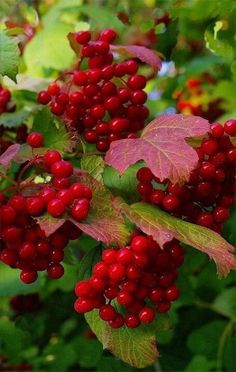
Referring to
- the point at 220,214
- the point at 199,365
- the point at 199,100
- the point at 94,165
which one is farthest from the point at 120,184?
the point at 199,100

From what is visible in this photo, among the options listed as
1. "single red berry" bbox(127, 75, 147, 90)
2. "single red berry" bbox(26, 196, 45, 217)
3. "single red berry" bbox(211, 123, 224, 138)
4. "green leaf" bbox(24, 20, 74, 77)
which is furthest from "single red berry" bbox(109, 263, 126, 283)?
"green leaf" bbox(24, 20, 74, 77)

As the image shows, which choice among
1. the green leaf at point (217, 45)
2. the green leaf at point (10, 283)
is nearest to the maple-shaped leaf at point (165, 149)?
the green leaf at point (217, 45)

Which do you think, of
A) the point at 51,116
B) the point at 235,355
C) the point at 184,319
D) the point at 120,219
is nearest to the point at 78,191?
the point at 120,219

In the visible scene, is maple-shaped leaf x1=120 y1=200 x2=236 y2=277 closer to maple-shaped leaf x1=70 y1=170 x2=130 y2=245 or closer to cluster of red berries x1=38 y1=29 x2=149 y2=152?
maple-shaped leaf x1=70 y1=170 x2=130 y2=245

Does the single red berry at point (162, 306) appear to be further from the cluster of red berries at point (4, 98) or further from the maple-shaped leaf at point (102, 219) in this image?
the cluster of red berries at point (4, 98)

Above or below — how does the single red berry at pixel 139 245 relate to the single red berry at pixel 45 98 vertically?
above

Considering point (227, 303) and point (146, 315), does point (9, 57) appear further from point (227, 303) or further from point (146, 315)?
point (227, 303)

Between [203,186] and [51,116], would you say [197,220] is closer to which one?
[203,186]
